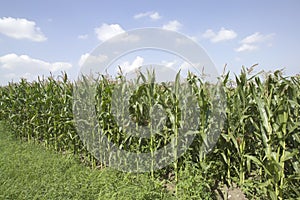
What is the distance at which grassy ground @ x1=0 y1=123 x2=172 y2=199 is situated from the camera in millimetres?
3777

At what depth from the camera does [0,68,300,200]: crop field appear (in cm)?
330

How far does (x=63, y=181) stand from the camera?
446cm

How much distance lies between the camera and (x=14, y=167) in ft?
17.3

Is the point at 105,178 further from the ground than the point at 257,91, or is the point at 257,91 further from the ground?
the point at 257,91

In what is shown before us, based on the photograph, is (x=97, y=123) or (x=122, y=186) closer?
(x=122, y=186)

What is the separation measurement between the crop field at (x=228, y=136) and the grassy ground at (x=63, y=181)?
0.40m

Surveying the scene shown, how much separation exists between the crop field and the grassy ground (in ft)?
1.32

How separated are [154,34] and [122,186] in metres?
2.88

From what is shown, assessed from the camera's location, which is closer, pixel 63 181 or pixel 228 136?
pixel 228 136

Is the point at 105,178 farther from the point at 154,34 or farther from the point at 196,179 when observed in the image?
the point at 154,34

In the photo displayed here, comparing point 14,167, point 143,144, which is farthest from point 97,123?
point 14,167

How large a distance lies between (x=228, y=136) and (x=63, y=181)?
9.20 feet

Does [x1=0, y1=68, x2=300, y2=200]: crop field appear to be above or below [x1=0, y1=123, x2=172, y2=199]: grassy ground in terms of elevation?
above

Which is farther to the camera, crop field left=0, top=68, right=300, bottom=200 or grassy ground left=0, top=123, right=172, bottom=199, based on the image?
grassy ground left=0, top=123, right=172, bottom=199
